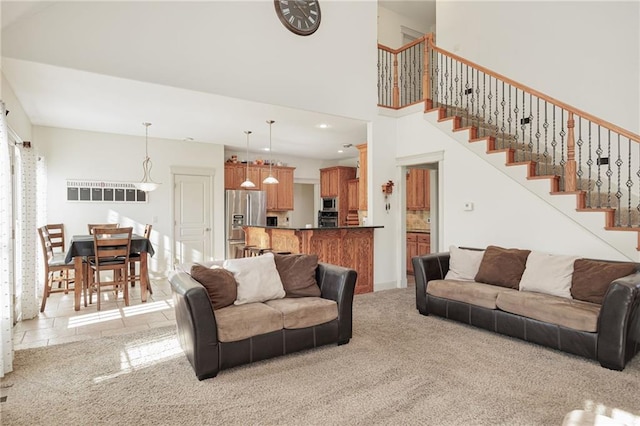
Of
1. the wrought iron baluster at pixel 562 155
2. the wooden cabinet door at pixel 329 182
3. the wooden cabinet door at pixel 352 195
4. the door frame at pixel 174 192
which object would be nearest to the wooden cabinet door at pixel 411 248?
the wooden cabinet door at pixel 352 195

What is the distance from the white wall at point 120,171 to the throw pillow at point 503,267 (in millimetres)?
5380

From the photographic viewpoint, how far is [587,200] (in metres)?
4.31

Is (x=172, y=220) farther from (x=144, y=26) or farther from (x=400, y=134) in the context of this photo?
(x=400, y=134)

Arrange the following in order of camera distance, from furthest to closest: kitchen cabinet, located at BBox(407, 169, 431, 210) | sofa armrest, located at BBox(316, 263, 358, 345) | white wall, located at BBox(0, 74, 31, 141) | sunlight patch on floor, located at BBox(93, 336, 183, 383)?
kitchen cabinet, located at BBox(407, 169, 431, 210) < white wall, located at BBox(0, 74, 31, 141) < sofa armrest, located at BBox(316, 263, 358, 345) < sunlight patch on floor, located at BBox(93, 336, 183, 383)

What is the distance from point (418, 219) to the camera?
25.9 feet

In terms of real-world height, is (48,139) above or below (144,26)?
below

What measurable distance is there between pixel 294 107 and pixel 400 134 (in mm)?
2042

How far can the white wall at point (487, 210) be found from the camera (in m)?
4.25

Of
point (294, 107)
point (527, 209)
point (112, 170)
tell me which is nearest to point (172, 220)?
point (112, 170)

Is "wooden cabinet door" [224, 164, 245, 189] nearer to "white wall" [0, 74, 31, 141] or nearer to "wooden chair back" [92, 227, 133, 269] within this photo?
"wooden chair back" [92, 227, 133, 269]

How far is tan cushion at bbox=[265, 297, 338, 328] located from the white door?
15.3 ft

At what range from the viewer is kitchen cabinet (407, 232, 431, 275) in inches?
287

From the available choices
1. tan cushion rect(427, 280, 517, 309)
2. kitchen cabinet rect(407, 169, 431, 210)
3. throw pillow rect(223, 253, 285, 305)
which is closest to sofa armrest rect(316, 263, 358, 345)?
throw pillow rect(223, 253, 285, 305)

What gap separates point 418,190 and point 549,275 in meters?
4.05
